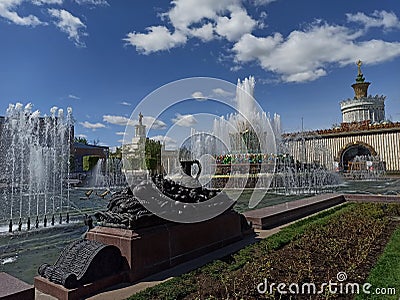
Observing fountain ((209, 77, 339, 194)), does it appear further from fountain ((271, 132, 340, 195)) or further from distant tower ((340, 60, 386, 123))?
distant tower ((340, 60, 386, 123))

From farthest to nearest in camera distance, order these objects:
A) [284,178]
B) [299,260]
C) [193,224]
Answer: [284,178], [193,224], [299,260]

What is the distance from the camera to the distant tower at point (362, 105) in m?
45.8

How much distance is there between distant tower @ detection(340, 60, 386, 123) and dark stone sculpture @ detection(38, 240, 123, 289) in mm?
48659

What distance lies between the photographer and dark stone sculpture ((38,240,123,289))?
347 centimetres

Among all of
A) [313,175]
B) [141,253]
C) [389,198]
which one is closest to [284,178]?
[313,175]

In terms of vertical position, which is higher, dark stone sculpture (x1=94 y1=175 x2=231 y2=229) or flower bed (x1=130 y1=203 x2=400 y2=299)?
dark stone sculpture (x1=94 y1=175 x2=231 y2=229)

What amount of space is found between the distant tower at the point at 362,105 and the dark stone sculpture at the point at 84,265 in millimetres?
48659

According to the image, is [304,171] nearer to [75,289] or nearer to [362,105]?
[75,289]

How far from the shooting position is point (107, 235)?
4.12 meters

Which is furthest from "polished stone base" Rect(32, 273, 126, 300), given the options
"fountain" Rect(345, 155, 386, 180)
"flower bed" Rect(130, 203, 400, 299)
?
"fountain" Rect(345, 155, 386, 180)

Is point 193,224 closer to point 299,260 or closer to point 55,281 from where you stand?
point 299,260

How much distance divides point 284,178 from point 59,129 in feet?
70.3

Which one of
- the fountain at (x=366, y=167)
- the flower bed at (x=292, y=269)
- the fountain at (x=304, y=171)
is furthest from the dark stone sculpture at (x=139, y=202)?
the fountain at (x=366, y=167)

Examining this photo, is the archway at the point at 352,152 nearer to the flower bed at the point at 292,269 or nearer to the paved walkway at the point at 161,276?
the flower bed at the point at 292,269
